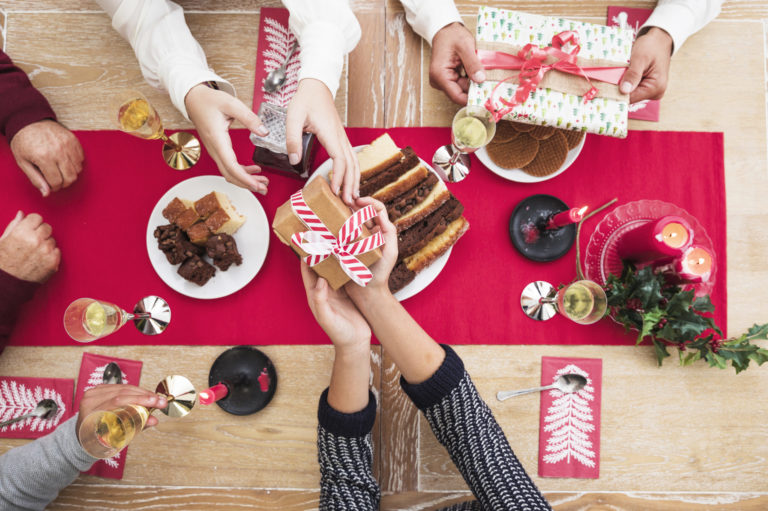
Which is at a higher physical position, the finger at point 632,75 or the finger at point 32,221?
the finger at point 632,75

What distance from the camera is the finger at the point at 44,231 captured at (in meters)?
1.56

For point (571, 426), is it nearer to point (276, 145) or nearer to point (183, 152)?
point (276, 145)

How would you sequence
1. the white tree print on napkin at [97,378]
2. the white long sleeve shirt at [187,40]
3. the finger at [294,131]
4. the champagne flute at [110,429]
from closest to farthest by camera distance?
1. the champagne flute at [110,429]
2. the finger at [294,131]
3. the white long sleeve shirt at [187,40]
4. the white tree print on napkin at [97,378]

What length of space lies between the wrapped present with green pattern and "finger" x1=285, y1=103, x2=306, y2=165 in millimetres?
558

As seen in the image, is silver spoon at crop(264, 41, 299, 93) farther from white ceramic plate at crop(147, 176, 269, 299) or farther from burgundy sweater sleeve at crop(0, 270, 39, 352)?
burgundy sweater sleeve at crop(0, 270, 39, 352)

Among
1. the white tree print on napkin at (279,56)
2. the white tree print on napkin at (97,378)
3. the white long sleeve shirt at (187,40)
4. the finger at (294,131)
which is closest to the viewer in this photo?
the finger at (294,131)

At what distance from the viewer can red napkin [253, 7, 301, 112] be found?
1670mm

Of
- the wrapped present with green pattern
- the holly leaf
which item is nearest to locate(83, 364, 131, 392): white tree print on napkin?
the wrapped present with green pattern

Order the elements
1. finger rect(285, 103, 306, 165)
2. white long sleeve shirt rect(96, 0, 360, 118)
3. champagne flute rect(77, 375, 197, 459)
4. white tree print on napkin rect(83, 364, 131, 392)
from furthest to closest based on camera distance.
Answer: white tree print on napkin rect(83, 364, 131, 392) < white long sleeve shirt rect(96, 0, 360, 118) < finger rect(285, 103, 306, 165) < champagne flute rect(77, 375, 197, 459)

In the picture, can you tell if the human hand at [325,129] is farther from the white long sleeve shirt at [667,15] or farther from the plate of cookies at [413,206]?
the white long sleeve shirt at [667,15]

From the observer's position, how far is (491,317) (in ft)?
5.22

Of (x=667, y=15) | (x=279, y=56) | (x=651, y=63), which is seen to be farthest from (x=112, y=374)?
(x=667, y=15)

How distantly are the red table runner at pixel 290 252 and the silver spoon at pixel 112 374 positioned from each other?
0.08 m

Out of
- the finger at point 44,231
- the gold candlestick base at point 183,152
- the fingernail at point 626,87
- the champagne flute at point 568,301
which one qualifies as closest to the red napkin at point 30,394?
the finger at point 44,231
